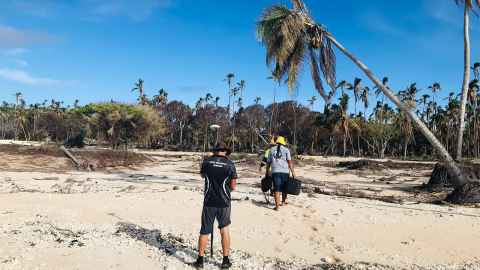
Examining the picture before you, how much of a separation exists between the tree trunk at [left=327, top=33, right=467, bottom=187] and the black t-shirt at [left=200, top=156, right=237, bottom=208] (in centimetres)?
814

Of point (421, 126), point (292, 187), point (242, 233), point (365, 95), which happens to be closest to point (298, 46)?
point (421, 126)

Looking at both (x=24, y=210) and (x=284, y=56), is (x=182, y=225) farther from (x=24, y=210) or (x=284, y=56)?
(x=284, y=56)

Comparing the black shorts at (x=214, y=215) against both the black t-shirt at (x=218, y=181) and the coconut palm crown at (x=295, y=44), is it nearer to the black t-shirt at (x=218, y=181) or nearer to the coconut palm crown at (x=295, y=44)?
the black t-shirt at (x=218, y=181)

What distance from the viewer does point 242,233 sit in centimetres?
704

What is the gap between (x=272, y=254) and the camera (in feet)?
20.0

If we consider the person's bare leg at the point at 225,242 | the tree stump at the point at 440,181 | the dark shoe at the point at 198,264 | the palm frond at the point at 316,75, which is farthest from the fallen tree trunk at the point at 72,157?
the person's bare leg at the point at 225,242

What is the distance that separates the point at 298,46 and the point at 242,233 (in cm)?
819

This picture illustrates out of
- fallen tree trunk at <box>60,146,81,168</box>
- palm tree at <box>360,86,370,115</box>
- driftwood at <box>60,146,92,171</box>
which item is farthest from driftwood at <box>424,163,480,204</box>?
palm tree at <box>360,86,370,115</box>

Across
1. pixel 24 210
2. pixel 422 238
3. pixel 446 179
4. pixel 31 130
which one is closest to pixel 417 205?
pixel 422 238

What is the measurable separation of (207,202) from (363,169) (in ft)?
78.0

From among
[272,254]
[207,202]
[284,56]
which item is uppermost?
[284,56]

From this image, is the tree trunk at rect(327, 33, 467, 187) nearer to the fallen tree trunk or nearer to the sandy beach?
the sandy beach

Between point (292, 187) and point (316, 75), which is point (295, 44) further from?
point (292, 187)

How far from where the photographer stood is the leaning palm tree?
41.4 ft
